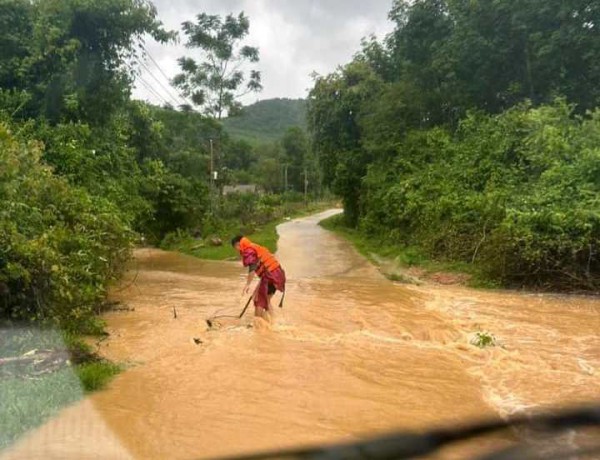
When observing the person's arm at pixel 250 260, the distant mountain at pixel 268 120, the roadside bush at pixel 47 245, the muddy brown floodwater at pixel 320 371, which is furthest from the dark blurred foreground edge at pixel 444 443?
the distant mountain at pixel 268 120

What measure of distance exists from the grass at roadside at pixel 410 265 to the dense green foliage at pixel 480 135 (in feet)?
1.00

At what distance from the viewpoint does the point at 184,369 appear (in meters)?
7.59

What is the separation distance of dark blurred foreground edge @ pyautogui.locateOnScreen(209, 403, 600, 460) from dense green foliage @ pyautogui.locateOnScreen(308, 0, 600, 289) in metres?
12.7

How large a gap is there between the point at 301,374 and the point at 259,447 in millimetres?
2223

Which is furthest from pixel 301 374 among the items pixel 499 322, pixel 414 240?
pixel 414 240

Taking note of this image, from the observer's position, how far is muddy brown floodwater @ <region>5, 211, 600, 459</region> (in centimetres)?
551

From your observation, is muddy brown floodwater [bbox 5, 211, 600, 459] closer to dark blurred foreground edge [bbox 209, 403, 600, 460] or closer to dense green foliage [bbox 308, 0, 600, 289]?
dark blurred foreground edge [bbox 209, 403, 600, 460]

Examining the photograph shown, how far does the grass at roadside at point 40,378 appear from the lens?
5.39 metres

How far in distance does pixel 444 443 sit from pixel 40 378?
228 inches

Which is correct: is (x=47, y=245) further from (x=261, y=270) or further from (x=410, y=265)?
(x=410, y=265)

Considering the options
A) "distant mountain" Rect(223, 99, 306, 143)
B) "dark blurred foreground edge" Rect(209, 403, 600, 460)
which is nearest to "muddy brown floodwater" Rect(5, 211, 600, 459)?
"dark blurred foreground edge" Rect(209, 403, 600, 460)

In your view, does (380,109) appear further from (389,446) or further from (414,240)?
(389,446)

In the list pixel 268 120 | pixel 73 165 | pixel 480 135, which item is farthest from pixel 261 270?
pixel 268 120

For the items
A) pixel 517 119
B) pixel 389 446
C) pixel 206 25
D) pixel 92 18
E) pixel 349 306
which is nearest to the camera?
pixel 389 446
